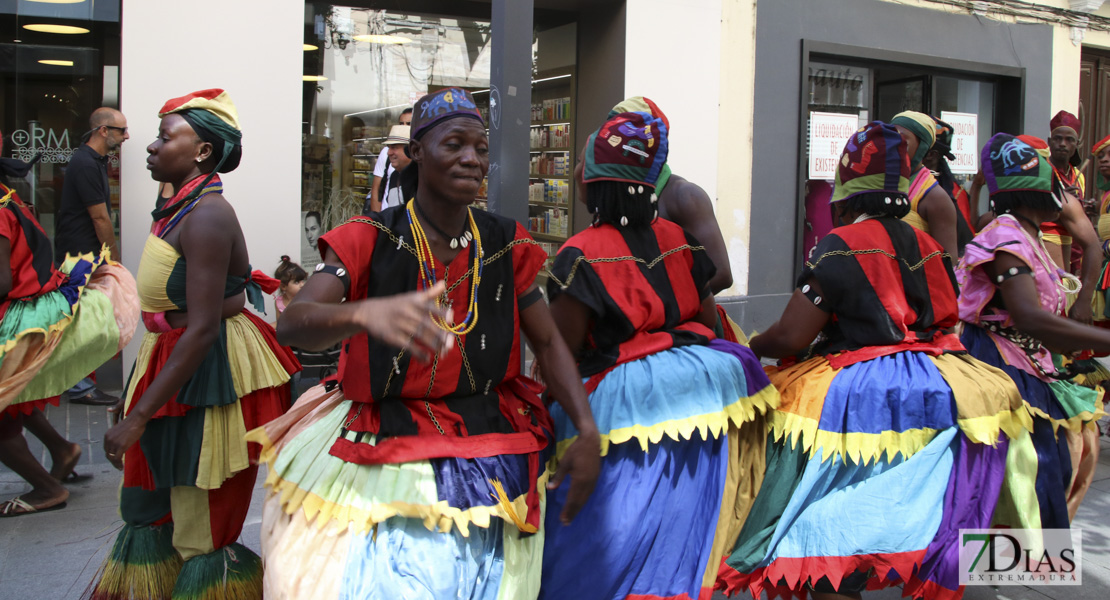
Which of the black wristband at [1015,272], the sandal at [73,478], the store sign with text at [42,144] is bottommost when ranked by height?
the sandal at [73,478]

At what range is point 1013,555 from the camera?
3.41 meters

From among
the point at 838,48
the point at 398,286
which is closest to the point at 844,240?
the point at 398,286

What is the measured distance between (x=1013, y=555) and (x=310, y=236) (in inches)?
256

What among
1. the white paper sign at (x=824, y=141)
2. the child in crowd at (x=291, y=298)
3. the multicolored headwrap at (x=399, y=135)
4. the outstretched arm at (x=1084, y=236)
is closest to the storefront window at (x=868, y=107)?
the white paper sign at (x=824, y=141)

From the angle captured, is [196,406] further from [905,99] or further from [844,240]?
[905,99]

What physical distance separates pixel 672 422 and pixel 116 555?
207 centimetres

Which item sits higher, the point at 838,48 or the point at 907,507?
the point at 838,48

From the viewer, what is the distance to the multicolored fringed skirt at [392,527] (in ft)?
7.54

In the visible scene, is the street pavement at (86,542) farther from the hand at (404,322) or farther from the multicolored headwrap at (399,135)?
the hand at (404,322)

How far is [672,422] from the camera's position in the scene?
2979mm

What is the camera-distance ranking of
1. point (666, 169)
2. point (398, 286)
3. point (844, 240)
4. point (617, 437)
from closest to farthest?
point (398, 286)
point (617, 437)
point (844, 240)
point (666, 169)

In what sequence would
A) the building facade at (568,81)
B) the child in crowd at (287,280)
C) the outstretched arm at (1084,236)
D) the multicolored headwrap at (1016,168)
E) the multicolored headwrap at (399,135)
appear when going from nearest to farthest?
the multicolored headwrap at (1016,168), the outstretched arm at (1084,236), the multicolored headwrap at (399,135), the child in crowd at (287,280), the building facade at (568,81)

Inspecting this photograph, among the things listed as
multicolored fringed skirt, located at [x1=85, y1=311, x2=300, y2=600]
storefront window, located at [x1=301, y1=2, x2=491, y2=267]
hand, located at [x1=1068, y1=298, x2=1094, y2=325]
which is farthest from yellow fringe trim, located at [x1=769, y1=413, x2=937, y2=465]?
storefront window, located at [x1=301, y1=2, x2=491, y2=267]

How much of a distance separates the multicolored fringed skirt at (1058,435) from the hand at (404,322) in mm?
2583
